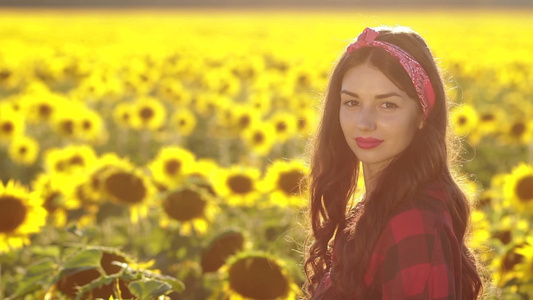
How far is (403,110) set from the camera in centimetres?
293

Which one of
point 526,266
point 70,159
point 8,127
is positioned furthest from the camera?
point 8,127

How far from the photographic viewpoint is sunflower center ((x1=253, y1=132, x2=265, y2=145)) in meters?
9.58

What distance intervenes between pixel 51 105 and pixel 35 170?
1058 mm

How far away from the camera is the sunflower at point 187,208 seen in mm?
5051

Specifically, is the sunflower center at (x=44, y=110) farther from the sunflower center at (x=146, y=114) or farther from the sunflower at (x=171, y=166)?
the sunflower at (x=171, y=166)

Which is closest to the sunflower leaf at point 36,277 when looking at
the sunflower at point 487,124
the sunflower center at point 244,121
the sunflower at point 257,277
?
the sunflower at point 257,277

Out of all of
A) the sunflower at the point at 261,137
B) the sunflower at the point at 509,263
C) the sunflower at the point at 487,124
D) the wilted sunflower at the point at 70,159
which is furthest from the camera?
the sunflower at the point at 487,124

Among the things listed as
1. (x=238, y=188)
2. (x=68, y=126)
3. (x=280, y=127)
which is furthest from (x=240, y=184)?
(x=68, y=126)

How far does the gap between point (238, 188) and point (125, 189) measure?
54.8 inches

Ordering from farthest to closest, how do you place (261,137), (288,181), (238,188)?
(261,137) → (238,188) → (288,181)

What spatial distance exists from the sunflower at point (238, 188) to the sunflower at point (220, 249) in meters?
1.97

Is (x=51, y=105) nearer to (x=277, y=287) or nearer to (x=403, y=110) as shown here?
(x=277, y=287)

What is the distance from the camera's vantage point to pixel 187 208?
5055mm

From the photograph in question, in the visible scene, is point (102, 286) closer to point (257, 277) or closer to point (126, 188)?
point (257, 277)
